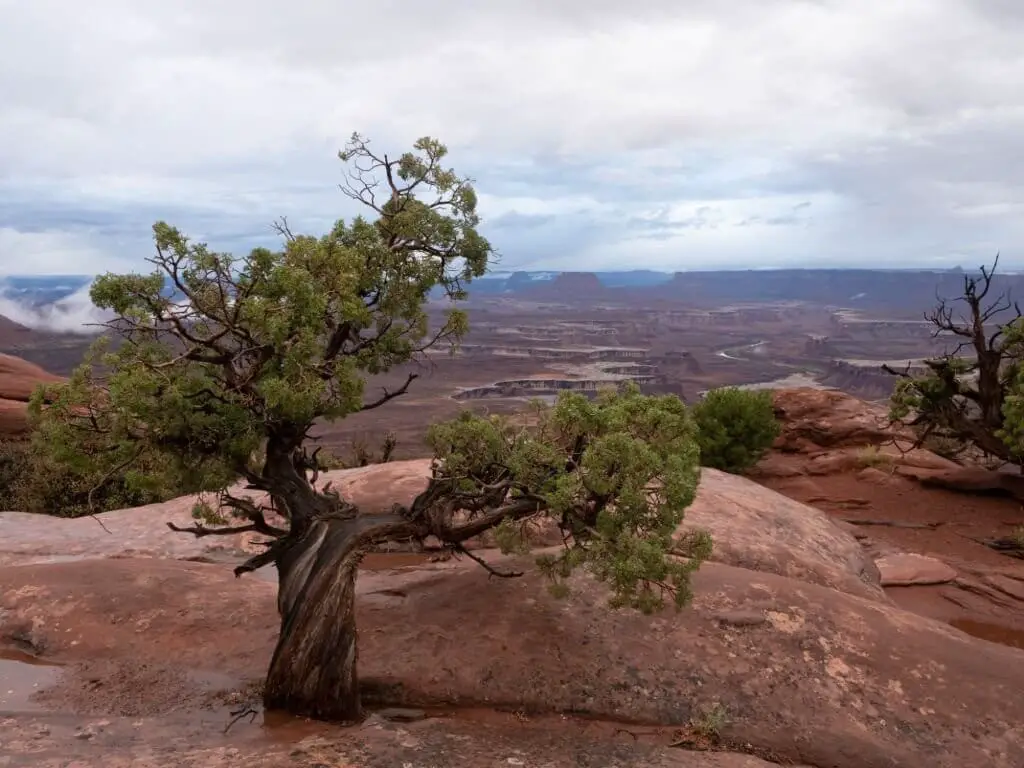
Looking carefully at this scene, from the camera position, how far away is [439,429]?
1112cm

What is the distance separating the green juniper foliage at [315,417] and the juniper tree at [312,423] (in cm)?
3

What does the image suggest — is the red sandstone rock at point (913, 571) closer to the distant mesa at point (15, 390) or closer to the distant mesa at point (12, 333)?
the distant mesa at point (15, 390)

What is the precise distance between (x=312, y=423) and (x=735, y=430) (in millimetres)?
22560

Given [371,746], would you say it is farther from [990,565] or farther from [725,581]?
[990,565]

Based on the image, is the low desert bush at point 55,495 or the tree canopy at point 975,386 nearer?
the tree canopy at point 975,386

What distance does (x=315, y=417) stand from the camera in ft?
33.8

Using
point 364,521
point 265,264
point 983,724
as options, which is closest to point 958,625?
point 983,724

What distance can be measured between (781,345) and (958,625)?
179160 millimetres

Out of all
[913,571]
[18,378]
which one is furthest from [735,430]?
[18,378]

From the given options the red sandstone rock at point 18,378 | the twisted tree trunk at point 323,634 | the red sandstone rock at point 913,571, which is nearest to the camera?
the twisted tree trunk at point 323,634

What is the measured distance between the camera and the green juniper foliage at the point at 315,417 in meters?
9.10

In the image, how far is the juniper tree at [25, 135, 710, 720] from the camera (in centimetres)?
913

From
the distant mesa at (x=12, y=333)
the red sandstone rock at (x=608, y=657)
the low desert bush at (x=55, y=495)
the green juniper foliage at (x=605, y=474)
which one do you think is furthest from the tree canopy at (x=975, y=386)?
the distant mesa at (x=12, y=333)

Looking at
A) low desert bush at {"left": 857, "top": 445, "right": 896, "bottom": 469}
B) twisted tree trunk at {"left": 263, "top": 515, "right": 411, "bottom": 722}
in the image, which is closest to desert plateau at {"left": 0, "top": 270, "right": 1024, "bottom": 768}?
twisted tree trunk at {"left": 263, "top": 515, "right": 411, "bottom": 722}
